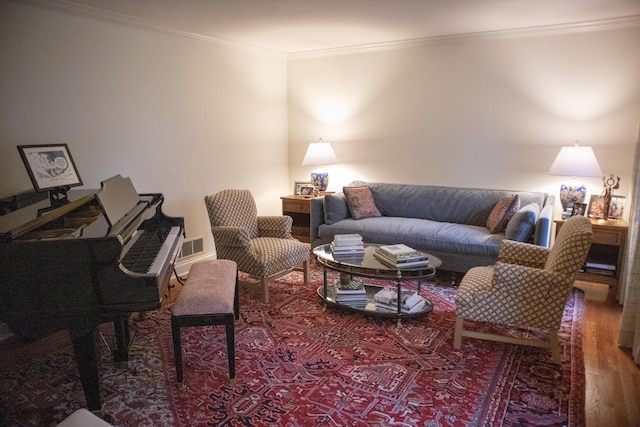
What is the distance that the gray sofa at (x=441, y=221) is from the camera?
390 centimetres

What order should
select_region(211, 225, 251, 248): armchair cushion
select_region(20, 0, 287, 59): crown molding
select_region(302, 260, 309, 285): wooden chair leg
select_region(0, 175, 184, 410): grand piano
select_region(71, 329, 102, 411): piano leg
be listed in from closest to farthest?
select_region(0, 175, 184, 410): grand piano < select_region(71, 329, 102, 411): piano leg < select_region(20, 0, 287, 59): crown molding < select_region(211, 225, 251, 248): armchair cushion < select_region(302, 260, 309, 285): wooden chair leg

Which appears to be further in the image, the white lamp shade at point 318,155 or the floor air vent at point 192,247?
the white lamp shade at point 318,155

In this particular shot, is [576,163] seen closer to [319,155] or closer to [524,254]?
[524,254]

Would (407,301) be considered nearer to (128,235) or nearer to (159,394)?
(159,394)

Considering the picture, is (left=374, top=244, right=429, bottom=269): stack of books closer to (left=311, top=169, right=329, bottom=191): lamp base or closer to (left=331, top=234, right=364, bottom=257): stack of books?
(left=331, top=234, right=364, bottom=257): stack of books

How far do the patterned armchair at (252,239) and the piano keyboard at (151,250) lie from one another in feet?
2.38

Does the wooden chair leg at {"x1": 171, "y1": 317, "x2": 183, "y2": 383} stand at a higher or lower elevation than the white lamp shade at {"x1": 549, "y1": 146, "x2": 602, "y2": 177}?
lower

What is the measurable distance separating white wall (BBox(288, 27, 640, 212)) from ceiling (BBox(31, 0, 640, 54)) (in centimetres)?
29

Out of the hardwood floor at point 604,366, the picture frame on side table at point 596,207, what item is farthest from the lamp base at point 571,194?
the hardwood floor at point 604,366

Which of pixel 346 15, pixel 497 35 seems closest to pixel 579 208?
pixel 497 35

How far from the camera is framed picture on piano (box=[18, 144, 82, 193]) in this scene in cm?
291

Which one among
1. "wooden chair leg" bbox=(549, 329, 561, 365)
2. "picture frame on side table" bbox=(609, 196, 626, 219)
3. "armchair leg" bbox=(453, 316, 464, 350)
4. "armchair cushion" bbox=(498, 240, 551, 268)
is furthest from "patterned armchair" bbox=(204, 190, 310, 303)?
"picture frame on side table" bbox=(609, 196, 626, 219)

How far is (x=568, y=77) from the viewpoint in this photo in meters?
4.29

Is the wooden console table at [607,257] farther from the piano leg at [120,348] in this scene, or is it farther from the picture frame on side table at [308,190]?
the piano leg at [120,348]
